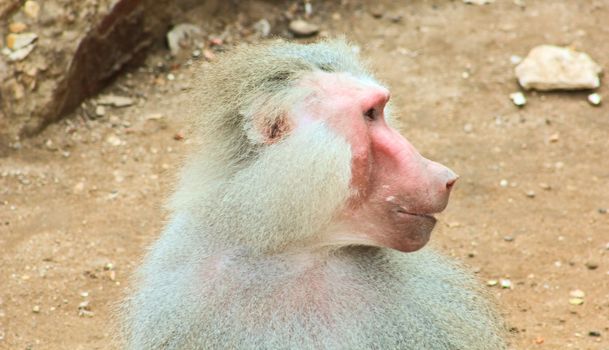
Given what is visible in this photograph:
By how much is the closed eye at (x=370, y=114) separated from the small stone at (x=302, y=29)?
3.30 meters

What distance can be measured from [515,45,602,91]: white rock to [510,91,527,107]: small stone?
0.06 metres

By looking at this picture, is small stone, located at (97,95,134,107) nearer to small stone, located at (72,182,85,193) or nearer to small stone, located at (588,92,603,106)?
small stone, located at (72,182,85,193)

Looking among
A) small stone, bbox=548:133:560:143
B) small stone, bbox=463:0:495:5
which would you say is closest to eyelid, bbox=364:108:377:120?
small stone, bbox=548:133:560:143

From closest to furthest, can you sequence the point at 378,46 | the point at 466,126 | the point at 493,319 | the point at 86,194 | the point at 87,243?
the point at 493,319 < the point at 87,243 < the point at 86,194 < the point at 466,126 < the point at 378,46

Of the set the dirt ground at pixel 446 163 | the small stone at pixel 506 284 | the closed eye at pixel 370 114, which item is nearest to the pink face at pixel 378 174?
the closed eye at pixel 370 114

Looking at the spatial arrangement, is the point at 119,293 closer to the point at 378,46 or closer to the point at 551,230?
→ the point at 551,230

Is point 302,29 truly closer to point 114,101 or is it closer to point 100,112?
point 114,101

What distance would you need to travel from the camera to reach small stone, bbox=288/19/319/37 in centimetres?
597

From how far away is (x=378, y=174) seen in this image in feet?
8.91

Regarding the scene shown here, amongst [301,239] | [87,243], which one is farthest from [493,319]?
[87,243]

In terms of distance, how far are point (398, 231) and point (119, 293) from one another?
181 centimetres

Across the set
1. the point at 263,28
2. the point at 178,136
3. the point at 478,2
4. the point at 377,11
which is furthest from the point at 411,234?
the point at 478,2

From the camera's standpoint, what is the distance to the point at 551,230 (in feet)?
15.1

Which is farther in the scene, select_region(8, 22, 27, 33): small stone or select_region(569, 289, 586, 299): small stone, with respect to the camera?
select_region(8, 22, 27, 33): small stone
